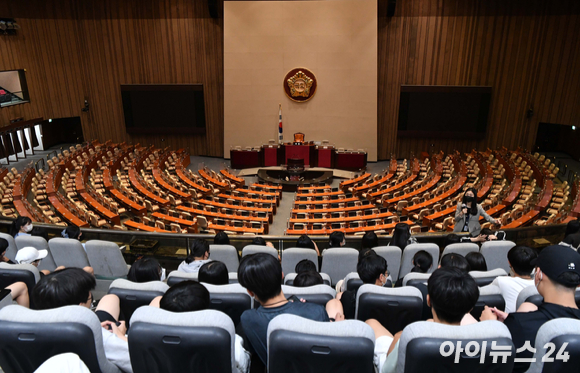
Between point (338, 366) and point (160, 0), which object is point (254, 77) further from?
point (338, 366)

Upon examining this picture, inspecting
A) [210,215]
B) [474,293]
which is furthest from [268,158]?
[474,293]

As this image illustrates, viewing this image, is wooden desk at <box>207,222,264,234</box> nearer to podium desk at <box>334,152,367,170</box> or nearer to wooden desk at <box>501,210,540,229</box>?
wooden desk at <box>501,210,540,229</box>

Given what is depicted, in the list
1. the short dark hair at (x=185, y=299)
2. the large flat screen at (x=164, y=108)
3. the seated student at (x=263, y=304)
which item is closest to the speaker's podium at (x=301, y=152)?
the large flat screen at (x=164, y=108)

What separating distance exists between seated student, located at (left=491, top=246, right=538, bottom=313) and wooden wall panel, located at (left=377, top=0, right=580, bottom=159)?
15393 mm

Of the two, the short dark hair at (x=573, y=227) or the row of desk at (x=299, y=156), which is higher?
the short dark hair at (x=573, y=227)

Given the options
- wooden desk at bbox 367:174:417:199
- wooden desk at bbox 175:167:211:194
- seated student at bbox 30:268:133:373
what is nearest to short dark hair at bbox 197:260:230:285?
seated student at bbox 30:268:133:373

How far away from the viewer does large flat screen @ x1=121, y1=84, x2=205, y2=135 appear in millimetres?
18250

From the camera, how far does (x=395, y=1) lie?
642 inches

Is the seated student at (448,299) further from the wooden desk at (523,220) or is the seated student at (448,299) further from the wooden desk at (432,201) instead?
the wooden desk at (432,201)

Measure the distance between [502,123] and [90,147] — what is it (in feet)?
58.9

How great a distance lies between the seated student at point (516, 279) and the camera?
282cm

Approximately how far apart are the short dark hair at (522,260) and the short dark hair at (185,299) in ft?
7.97

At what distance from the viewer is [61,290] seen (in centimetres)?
223

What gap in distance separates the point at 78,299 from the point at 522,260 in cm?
311
